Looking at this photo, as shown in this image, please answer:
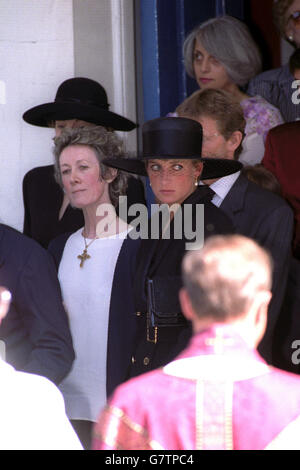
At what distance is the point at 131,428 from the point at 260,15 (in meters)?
3.89

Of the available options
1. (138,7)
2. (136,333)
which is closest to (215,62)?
(138,7)

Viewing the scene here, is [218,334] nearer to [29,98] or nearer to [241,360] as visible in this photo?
[241,360]

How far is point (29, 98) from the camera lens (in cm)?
488

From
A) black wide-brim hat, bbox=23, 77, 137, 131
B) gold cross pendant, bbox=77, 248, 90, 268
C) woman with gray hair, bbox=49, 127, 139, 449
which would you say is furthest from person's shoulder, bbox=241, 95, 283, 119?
gold cross pendant, bbox=77, 248, 90, 268

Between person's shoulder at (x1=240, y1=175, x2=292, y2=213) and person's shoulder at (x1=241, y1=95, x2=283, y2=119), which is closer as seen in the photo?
person's shoulder at (x1=240, y1=175, x2=292, y2=213)

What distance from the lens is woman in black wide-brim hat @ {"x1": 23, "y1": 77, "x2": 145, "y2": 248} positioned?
4137mm

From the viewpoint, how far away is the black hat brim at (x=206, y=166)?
3.34m

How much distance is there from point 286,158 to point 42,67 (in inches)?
66.5

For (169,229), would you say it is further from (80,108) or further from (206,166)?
(80,108)

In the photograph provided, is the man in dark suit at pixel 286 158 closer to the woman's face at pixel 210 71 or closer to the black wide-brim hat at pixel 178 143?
the black wide-brim hat at pixel 178 143

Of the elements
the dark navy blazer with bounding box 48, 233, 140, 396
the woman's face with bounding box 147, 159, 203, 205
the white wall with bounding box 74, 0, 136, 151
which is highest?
the white wall with bounding box 74, 0, 136, 151

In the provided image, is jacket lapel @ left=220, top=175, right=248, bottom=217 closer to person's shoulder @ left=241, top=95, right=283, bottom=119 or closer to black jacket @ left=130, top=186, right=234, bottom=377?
black jacket @ left=130, top=186, right=234, bottom=377

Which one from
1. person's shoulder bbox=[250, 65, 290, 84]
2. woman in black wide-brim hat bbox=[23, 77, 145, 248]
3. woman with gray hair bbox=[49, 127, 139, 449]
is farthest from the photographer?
→ person's shoulder bbox=[250, 65, 290, 84]

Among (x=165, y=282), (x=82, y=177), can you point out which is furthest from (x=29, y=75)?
(x=165, y=282)
